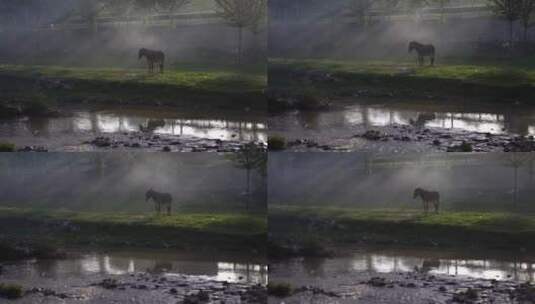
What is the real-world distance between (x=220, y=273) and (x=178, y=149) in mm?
952

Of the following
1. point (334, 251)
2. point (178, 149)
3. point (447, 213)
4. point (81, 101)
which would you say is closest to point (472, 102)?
point (447, 213)

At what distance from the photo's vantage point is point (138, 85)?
20.7 ft

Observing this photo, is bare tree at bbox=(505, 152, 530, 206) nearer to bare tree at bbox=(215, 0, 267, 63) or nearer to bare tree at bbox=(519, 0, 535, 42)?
bare tree at bbox=(519, 0, 535, 42)

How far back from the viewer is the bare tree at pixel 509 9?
19.2 ft

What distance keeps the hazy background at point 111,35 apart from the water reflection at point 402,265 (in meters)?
1.57

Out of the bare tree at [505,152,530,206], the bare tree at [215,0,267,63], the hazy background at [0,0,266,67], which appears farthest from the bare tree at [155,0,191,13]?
the bare tree at [505,152,530,206]

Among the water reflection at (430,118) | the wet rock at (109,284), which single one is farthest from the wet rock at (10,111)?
the water reflection at (430,118)

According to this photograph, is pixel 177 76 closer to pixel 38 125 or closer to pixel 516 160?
pixel 38 125

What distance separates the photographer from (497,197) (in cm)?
603

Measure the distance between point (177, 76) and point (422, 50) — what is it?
1803 millimetres

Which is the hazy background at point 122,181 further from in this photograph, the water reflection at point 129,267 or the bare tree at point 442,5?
the bare tree at point 442,5

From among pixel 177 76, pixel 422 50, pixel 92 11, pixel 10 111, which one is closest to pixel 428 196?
pixel 422 50

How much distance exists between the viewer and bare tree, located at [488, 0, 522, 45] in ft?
19.2

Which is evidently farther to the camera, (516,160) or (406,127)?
(406,127)
